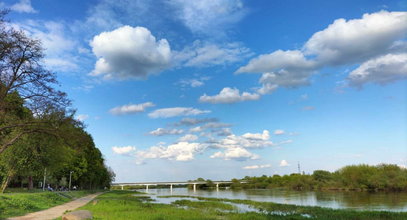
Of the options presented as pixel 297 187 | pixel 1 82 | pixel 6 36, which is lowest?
pixel 297 187

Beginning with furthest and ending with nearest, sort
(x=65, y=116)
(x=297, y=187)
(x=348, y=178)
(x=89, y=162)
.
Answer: (x=297, y=187), (x=348, y=178), (x=89, y=162), (x=65, y=116)

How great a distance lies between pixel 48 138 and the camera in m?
23.2

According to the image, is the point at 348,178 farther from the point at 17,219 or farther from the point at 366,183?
the point at 17,219

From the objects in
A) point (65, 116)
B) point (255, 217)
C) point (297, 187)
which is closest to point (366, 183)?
point (297, 187)

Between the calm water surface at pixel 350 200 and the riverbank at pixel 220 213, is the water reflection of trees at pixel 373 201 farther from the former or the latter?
the riverbank at pixel 220 213

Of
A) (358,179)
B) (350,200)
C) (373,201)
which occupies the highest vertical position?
(358,179)

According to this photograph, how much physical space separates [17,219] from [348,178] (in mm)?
103685

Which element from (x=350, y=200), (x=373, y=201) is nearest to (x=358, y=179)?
(x=350, y=200)

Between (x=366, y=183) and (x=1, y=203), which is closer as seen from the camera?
(x=1, y=203)

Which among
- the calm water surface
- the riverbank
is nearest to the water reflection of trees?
the calm water surface

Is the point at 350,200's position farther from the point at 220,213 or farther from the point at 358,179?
the point at 358,179

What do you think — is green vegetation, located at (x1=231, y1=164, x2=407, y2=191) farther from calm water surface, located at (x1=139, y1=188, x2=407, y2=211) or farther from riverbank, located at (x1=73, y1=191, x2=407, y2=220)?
riverbank, located at (x1=73, y1=191, x2=407, y2=220)

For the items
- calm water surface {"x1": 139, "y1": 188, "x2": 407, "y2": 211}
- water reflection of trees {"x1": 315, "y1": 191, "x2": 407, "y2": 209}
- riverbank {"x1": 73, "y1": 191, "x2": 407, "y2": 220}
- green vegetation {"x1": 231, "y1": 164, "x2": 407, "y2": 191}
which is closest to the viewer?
riverbank {"x1": 73, "y1": 191, "x2": 407, "y2": 220}

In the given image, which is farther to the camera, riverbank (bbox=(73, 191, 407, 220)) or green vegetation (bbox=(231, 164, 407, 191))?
green vegetation (bbox=(231, 164, 407, 191))
